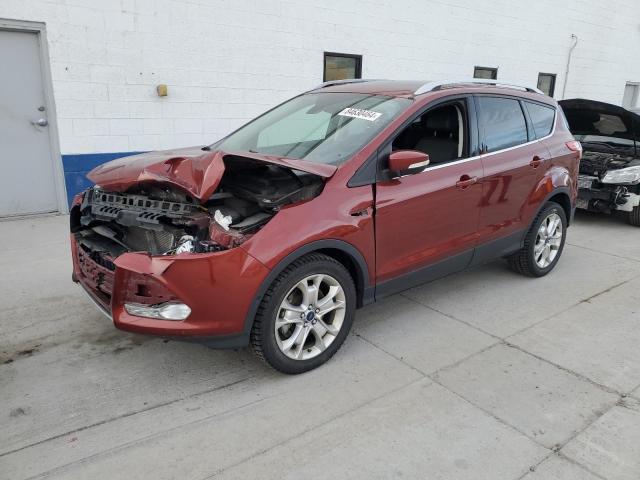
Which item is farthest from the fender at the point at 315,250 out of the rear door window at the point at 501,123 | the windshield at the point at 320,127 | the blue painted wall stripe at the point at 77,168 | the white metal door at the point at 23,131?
the white metal door at the point at 23,131

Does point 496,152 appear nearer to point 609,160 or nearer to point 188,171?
point 188,171

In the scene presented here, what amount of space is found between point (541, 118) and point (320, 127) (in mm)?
2213

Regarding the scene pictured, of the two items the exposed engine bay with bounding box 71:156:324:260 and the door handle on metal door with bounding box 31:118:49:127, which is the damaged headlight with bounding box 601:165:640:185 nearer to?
the exposed engine bay with bounding box 71:156:324:260

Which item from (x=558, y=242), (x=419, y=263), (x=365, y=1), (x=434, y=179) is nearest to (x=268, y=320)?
(x=419, y=263)

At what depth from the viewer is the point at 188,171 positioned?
9.87 ft

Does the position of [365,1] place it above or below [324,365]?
above

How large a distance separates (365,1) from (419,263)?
658cm

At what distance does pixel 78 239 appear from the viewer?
11.0 ft

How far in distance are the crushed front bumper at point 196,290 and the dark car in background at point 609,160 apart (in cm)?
568

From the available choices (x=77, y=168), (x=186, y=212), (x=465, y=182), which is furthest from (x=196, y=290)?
(x=77, y=168)

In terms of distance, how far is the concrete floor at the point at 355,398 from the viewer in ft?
8.02

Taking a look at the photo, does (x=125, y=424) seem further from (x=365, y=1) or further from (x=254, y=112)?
(x=365, y=1)

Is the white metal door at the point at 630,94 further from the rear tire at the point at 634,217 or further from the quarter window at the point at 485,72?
the rear tire at the point at 634,217

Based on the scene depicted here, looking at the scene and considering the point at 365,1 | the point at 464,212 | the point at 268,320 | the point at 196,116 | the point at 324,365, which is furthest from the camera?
the point at 365,1
